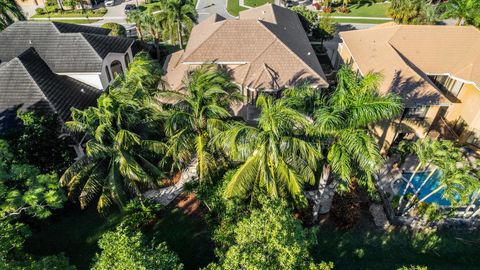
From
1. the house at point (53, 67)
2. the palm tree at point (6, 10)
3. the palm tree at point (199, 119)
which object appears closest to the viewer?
the palm tree at point (199, 119)

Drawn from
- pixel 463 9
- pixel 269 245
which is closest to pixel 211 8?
pixel 463 9

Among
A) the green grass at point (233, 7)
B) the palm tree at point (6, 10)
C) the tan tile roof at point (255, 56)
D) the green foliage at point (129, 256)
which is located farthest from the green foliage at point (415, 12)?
the palm tree at point (6, 10)

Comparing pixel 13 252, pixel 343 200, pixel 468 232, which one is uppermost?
pixel 13 252

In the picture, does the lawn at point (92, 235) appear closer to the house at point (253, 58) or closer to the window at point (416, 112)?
the house at point (253, 58)

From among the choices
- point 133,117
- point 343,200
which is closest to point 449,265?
point 343,200

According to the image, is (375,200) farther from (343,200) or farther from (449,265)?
(449,265)

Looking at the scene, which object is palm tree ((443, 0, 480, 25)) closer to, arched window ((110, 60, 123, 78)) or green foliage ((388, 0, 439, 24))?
green foliage ((388, 0, 439, 24))

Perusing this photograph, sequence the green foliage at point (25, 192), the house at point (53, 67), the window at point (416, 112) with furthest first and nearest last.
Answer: the window at point (416, 112) → the house at point (53, 67) → the green foliage at point (25, 192)
